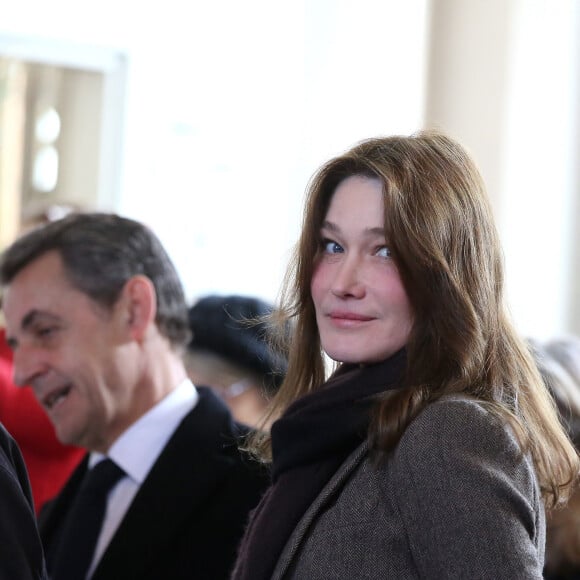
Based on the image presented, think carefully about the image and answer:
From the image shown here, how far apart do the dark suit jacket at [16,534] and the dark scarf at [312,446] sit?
12.3 inches

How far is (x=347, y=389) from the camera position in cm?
148

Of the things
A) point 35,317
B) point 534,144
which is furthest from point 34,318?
point 534,144

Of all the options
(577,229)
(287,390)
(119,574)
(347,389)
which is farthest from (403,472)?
(577,229)

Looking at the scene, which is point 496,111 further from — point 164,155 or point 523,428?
point 523,428

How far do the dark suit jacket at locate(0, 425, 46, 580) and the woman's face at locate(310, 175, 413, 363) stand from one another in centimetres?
45

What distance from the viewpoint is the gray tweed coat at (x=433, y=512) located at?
1.23 m

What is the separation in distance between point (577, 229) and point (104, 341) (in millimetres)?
2382

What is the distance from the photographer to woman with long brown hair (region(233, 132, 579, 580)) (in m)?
1.30

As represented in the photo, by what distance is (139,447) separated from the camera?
2203mm

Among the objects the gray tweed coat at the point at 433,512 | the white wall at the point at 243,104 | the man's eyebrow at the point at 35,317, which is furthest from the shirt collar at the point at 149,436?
the white wall at the point at 243,104

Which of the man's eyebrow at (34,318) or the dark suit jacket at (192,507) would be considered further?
the man's eyebrow at (34,318)

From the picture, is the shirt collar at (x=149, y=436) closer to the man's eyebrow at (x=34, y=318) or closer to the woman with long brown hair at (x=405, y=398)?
the man's eyebrow at (x=34, y=318)

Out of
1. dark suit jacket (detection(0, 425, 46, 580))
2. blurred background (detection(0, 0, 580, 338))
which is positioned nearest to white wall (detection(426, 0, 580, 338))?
blurred background (detection(0, 0, 580, 338))

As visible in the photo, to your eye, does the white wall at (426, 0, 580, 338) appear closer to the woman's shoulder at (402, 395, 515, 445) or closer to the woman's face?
the woman's face
